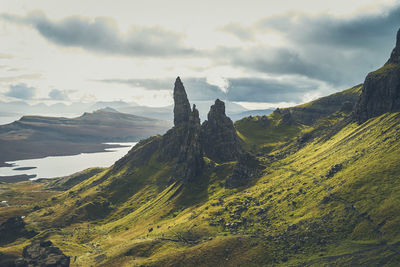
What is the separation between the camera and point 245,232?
140 metres

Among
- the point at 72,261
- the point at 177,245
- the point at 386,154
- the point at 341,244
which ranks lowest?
the point at 72,261

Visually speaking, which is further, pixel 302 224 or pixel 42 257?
pixel 42 257

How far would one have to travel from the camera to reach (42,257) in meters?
158

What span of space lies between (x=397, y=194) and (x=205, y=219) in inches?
3862

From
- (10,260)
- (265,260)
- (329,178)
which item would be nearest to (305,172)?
(329,178)

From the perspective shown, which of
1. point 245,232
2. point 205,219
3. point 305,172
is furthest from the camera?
point 305,172

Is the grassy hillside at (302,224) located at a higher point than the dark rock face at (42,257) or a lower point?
higher

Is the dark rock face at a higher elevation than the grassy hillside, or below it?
below

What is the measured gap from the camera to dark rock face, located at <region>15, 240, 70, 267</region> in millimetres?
152750

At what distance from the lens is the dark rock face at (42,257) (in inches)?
6014

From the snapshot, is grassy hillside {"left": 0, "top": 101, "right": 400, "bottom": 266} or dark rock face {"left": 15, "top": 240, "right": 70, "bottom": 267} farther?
dark rock face {"left": 15, "top": 240, "right": 70, "bottom": 267}

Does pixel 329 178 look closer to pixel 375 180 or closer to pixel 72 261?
pixel 375 180

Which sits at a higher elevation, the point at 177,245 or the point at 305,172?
the point at 305,172

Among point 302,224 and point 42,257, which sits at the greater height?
point 302,224
